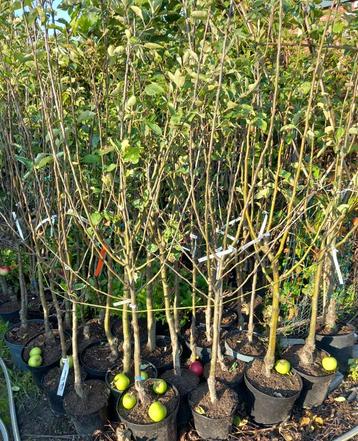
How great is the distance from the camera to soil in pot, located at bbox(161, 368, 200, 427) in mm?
2259

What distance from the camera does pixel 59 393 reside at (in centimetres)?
218

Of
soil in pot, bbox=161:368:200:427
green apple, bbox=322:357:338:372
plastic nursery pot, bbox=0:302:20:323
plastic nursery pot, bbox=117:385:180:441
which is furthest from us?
plastic nursery pot, bbox=0:302:20:323

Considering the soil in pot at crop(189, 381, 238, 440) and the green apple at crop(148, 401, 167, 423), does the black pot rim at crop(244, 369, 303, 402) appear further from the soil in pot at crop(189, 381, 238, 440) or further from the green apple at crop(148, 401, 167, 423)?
the green apple at crop(148, 401, 167, 423)

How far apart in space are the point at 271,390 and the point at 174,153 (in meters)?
1.52

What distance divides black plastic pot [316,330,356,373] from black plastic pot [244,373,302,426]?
0.53 metres

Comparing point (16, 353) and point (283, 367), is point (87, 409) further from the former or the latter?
point (283, 367)

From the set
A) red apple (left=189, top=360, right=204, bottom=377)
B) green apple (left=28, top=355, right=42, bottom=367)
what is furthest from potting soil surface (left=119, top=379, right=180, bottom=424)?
green apple (left=28, top=355, right=42, bottom=367)

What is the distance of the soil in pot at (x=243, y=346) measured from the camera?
98.0 inches

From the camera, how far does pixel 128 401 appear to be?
207 centimetres

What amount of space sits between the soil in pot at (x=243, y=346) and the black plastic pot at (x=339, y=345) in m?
0.47

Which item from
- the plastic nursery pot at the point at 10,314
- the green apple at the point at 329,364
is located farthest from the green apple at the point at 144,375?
the plastic nursery pot at the point at 10,314

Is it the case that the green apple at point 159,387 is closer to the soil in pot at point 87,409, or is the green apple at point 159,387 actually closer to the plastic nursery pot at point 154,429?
the plastic nursery pot at point 154,429

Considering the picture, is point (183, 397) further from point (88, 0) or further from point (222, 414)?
point (88, 0)

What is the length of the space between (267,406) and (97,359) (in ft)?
3.76
